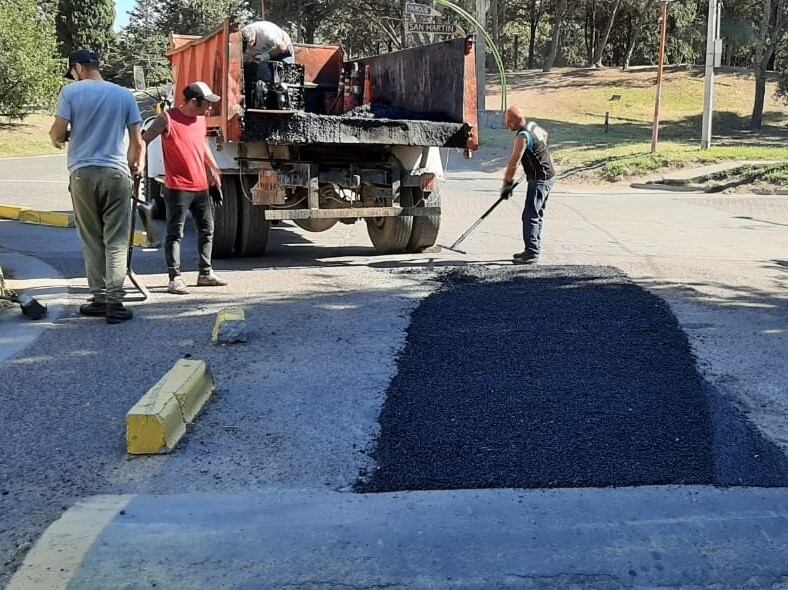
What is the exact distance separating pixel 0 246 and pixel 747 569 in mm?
9448

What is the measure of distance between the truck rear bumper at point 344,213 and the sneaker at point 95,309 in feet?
7.24

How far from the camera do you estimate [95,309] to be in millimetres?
6656

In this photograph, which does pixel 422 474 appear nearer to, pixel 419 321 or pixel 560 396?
pixel 560 396

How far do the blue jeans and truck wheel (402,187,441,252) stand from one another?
0.98m

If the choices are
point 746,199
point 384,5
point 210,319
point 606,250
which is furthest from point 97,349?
point 384,5

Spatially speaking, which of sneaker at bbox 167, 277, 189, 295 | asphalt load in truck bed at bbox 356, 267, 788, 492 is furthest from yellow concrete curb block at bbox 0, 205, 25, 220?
asphalt load in truck bed at bbox 356, 267, 788, 492

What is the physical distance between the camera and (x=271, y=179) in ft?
26.9

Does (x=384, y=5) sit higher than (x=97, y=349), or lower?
higher


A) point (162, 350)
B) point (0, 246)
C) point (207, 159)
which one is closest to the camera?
point (162, 350)

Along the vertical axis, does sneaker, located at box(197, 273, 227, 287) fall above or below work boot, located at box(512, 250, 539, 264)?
below

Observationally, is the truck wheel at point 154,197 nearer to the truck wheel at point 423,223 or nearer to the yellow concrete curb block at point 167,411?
the truck wheel at point 423,223

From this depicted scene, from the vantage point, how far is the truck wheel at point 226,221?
8859 millimetres

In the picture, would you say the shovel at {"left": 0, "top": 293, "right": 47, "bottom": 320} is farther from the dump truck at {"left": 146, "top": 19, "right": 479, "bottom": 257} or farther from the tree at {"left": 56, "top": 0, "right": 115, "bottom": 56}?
the tree at {"left": 56, "top": 0, "right": 115, "bottom": 56}

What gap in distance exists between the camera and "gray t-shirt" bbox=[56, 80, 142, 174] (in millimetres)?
6238
